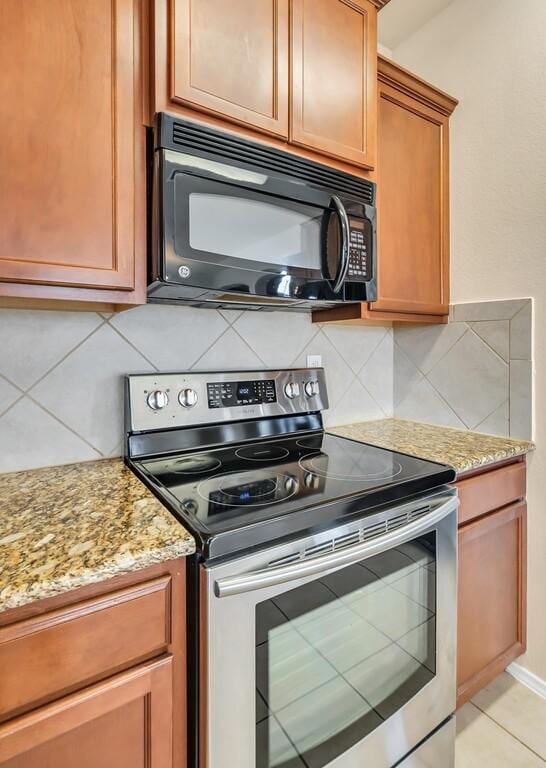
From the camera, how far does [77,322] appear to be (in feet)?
4.00

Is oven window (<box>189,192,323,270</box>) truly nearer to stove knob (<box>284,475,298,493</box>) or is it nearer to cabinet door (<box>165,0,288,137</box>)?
cabinet door (<box>165,0,288,137</box>)

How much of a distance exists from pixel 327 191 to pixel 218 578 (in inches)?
42.7

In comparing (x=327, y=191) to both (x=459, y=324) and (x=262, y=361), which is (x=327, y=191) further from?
(x=459, y=324)

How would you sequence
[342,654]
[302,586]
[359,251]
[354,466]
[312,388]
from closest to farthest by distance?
1. [302,586]
2. [342,654]
3. [354,466]
4. [359,251]
5. [312,388]

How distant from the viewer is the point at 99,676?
0.70 m

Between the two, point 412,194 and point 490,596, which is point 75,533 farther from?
point 412,194

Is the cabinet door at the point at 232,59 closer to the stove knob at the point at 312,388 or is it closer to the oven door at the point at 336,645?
the stove knob at the point at 312,388

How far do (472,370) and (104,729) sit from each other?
1.62 meters

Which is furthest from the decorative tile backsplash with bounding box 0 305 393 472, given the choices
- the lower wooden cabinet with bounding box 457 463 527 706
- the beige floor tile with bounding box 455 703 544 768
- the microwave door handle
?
the beige floor tile with bounding box 455 703 544 768

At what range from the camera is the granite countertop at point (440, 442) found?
133 centimetres

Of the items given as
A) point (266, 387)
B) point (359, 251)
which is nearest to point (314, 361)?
point (266, 387)

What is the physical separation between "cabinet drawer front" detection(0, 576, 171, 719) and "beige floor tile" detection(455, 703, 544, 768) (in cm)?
119

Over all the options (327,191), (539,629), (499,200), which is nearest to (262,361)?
(327,191)

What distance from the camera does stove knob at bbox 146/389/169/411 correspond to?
1.27 metres
